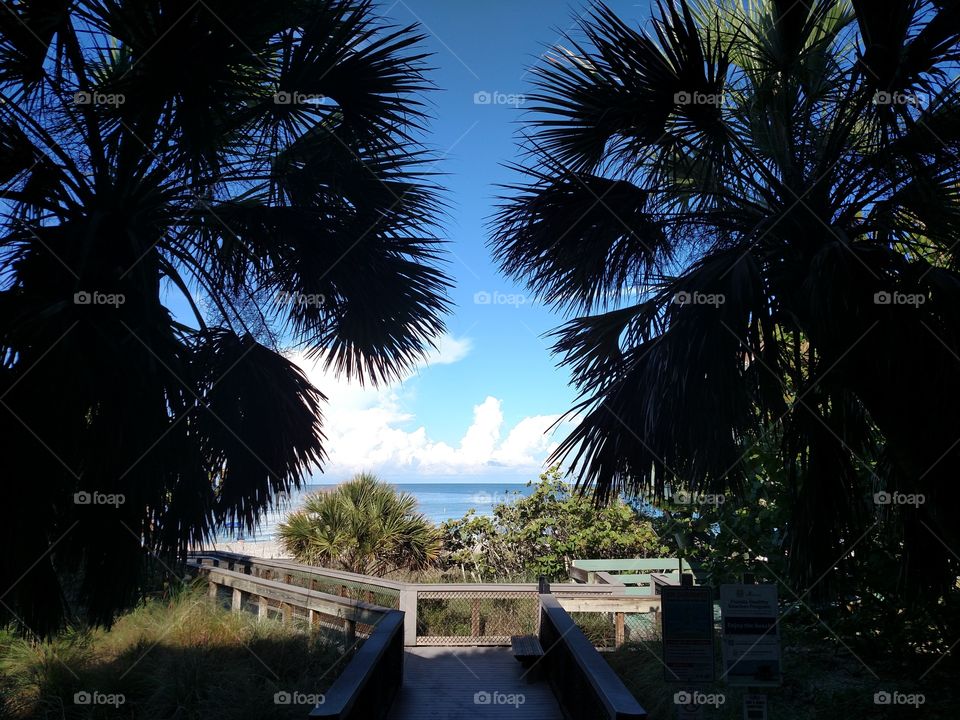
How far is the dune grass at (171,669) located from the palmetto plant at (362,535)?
16.6 ft

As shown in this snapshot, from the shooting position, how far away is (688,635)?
4.64 m

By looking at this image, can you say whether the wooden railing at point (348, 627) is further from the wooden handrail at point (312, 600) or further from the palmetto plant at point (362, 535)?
the palmetto plant at point (362, 535)

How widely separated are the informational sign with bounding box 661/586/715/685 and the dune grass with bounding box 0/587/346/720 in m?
3.29

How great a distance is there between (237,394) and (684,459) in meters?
3.57

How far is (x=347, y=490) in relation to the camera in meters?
15.0

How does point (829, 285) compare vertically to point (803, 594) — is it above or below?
above

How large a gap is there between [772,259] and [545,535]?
1016 cm

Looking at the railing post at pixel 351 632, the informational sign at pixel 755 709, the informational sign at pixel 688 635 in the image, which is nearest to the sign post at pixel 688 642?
the informational sign at pixel 688 635

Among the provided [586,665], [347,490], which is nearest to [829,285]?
[586,665]

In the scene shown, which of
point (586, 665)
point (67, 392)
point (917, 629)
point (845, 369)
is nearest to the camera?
point (67, 392)

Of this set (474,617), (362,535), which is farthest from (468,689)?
(362,535)

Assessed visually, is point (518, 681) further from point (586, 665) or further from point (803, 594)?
point (803, 594)

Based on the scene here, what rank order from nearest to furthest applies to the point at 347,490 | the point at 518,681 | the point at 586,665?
the point at 586,665
the point at 518,681
the point at 347,490

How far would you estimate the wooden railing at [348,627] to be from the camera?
14.9 ft
